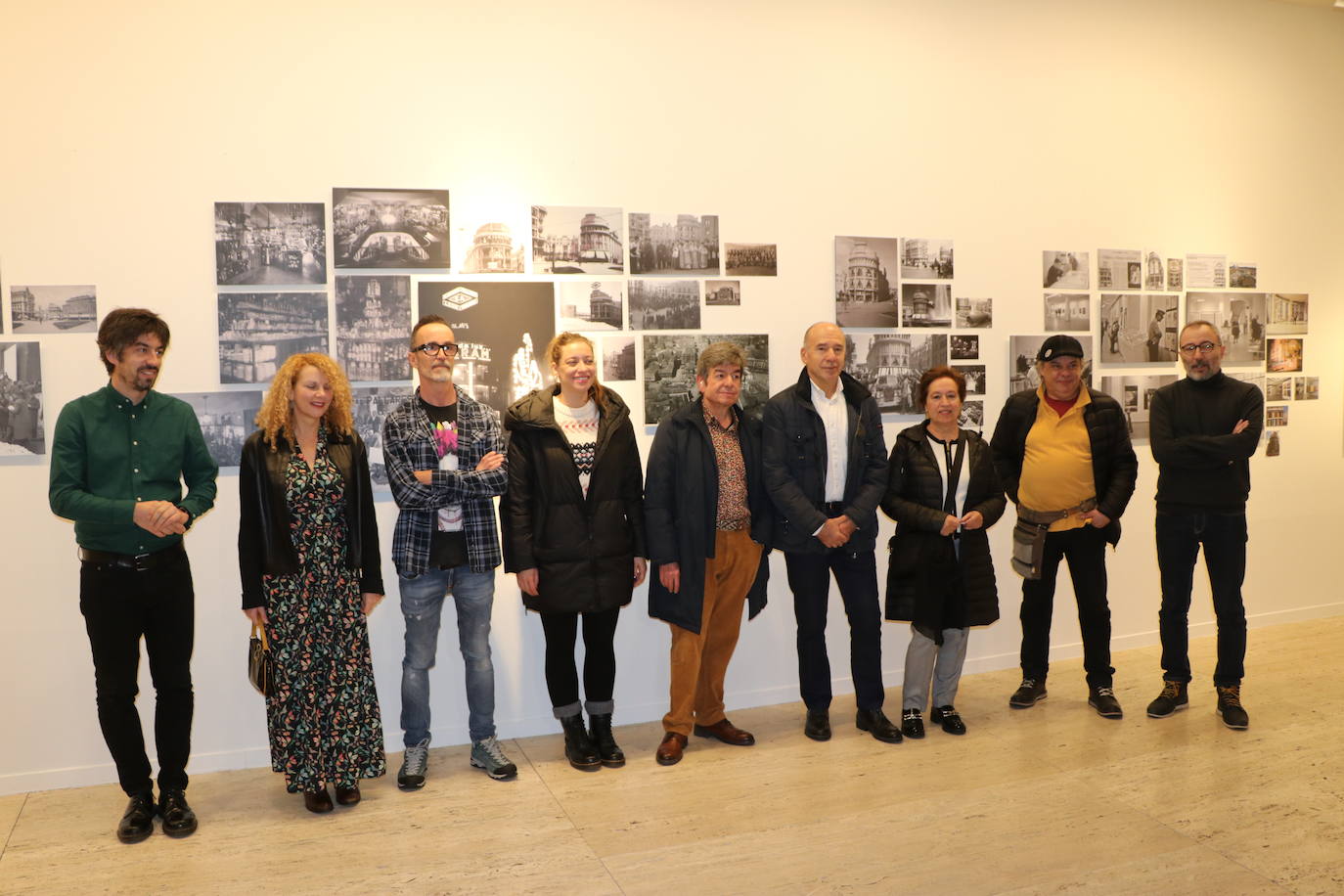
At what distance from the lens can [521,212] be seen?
14.9ft

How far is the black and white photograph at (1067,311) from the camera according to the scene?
557 centimetres

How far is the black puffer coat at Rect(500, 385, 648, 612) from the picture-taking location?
402 cm

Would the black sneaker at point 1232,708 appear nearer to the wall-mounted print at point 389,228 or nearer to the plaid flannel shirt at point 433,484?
the plaid flannel shirt at point 433,484

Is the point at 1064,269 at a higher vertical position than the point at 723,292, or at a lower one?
higher

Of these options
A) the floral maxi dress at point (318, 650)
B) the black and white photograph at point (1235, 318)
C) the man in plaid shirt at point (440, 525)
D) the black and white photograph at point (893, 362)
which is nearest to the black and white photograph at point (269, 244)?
the man in plaid shirt at point (440, 525)

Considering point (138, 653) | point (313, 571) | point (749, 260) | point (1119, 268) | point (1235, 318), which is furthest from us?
point (1235, 318)

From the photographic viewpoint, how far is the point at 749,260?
4.91 metres

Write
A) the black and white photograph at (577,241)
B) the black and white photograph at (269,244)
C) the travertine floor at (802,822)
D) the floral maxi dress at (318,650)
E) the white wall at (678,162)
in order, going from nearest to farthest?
the travertine floor at (802,822) → the floral maxi dress at (318,650) → the white wall at (678,162) → the black and white photograph at (269,244) → the black and white photograph at (577,241)

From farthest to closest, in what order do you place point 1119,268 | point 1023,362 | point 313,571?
point 1119,268, point 1023,362, point 313,571

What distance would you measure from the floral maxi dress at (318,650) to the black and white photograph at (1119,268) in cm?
430

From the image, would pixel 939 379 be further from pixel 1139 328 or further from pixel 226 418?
pixel 226 418

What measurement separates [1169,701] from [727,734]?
2.07 meters

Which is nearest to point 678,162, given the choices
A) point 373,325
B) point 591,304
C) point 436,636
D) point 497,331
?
point 591,304

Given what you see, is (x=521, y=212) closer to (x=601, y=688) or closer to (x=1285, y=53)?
(x=601, y=688)
